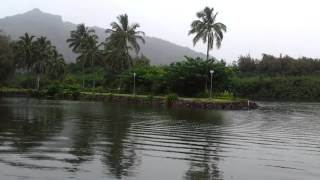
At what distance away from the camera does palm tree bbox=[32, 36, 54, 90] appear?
7734 centimetres

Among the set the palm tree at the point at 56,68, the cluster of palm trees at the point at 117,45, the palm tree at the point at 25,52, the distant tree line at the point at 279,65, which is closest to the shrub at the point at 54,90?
the cluster of palm trees at the point at 117,45

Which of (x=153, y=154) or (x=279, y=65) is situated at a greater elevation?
(x=279, y=65)

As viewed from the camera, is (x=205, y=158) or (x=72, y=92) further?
(x=72, y=92)

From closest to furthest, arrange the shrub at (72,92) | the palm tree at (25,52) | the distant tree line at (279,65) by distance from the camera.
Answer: the shrub at (72,92) < the palm tree at (25,52) < the distant tree line at (279,65)

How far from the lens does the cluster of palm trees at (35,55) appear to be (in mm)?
76562

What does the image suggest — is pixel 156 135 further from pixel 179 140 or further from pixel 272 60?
pixel 272 60

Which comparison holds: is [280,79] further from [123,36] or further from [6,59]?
[6,59]

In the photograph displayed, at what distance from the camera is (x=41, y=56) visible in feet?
256

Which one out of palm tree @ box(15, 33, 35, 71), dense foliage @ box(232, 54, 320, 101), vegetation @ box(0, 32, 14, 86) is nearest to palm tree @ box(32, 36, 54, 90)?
palm tree @ box(15, 33, 35, 71)

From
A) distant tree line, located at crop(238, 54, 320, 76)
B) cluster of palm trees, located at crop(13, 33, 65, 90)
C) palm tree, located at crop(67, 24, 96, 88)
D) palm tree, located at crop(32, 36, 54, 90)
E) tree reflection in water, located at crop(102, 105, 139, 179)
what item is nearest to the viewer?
tree reflection in water, located at crop(102, 105, 139, 179)

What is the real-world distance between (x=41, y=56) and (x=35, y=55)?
1.10 meters

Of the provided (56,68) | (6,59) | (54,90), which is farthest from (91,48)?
(56,68)

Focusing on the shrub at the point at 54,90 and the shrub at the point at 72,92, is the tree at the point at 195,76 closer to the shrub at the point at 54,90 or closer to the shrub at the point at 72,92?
the shrub at the point at 72,92

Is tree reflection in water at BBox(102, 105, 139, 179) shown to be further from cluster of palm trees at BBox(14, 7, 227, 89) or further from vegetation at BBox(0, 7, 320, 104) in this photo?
cluster of palm trees at BBox(14, 7, 227, 89)
